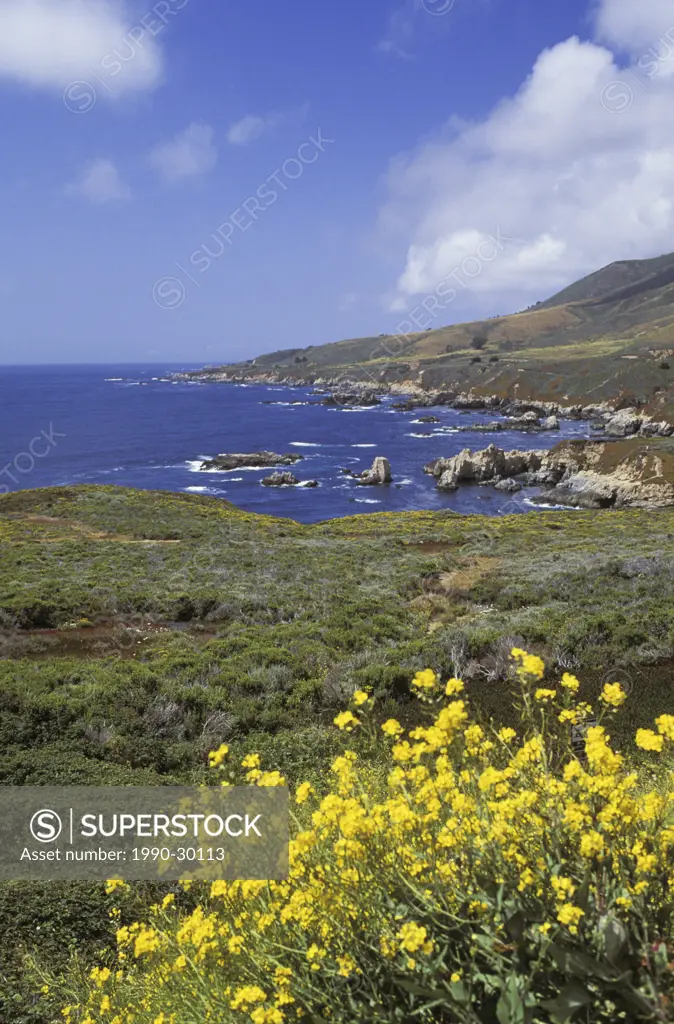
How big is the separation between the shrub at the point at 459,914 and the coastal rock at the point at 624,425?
8822 centimetres

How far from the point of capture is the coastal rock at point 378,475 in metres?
63.4

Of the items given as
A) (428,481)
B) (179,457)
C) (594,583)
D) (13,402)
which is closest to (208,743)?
(594,583)

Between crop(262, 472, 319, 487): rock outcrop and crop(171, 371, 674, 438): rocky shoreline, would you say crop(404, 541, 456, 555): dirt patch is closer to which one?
crop(262, 472, 319, 487): rock outcrop

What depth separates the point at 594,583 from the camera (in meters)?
15.3

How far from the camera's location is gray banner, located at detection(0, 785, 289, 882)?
455 centimetres

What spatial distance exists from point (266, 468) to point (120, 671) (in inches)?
2414

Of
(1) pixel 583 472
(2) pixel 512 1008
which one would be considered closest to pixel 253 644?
(2) pixel 512 1008

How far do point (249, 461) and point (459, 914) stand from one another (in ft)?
238

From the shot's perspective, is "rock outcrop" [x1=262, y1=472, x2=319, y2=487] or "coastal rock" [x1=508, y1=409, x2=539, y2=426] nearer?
"rock outcrop" [x1=262, y1=472, x2=319, y2=487]

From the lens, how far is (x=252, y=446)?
85750 mm

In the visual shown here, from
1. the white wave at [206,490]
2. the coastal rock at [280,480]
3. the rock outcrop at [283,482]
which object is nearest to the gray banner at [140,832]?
the white wave at [206,490]

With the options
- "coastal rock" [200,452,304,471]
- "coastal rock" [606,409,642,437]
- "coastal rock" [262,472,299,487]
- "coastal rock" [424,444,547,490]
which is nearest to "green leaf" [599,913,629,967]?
"coastal rock" [424,444,547,490]

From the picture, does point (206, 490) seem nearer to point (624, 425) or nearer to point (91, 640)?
point (91, 640)

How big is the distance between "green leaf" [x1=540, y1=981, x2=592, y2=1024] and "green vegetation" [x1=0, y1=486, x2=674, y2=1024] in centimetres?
224
